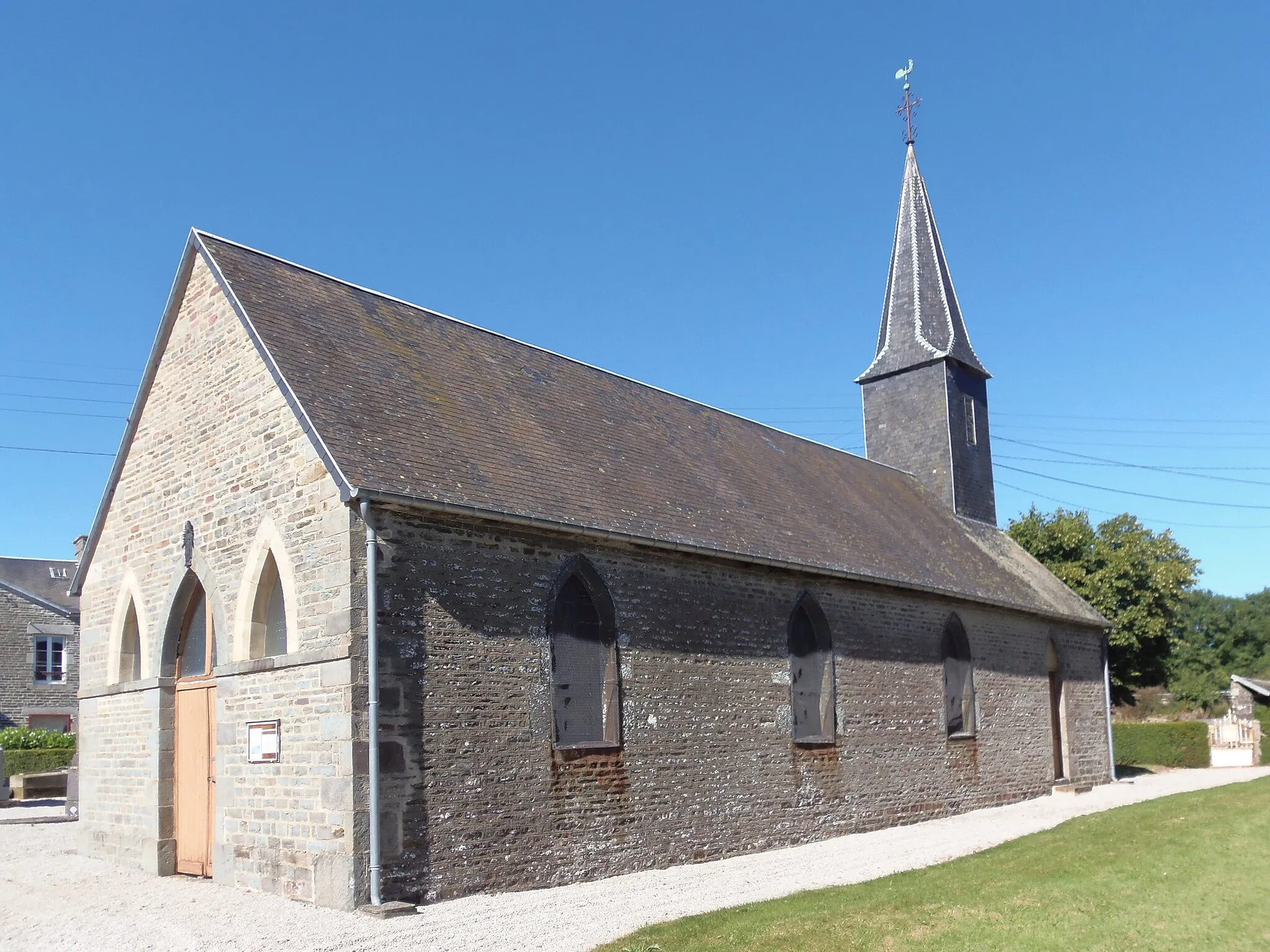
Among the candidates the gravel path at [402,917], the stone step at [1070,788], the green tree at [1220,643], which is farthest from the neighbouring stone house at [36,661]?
the green tree at [1220,643]

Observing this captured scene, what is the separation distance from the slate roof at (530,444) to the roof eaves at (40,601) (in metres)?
26.4

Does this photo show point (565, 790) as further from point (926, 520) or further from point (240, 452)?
point (926, 520)

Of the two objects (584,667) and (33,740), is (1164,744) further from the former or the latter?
(33,740)

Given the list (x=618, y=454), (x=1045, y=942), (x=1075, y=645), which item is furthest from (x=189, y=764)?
(x=1075, y=645)

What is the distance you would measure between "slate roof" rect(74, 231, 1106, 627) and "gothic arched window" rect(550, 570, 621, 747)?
85 centimetres

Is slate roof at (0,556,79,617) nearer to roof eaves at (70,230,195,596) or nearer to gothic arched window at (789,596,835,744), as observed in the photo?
roof eaves at (70,230,195,596)

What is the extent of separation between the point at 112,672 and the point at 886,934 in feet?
36.0

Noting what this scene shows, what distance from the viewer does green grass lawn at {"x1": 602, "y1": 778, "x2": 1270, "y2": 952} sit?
9266 mm

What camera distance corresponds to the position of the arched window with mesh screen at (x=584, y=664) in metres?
13.2

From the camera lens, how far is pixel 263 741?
1203 centimetres

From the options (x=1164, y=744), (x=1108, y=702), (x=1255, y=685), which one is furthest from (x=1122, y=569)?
(x=1255, y=685)

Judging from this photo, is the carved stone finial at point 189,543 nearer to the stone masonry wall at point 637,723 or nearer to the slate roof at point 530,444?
the slate roof at point 530,444

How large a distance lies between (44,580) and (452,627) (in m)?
38.7

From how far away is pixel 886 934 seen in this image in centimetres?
940
